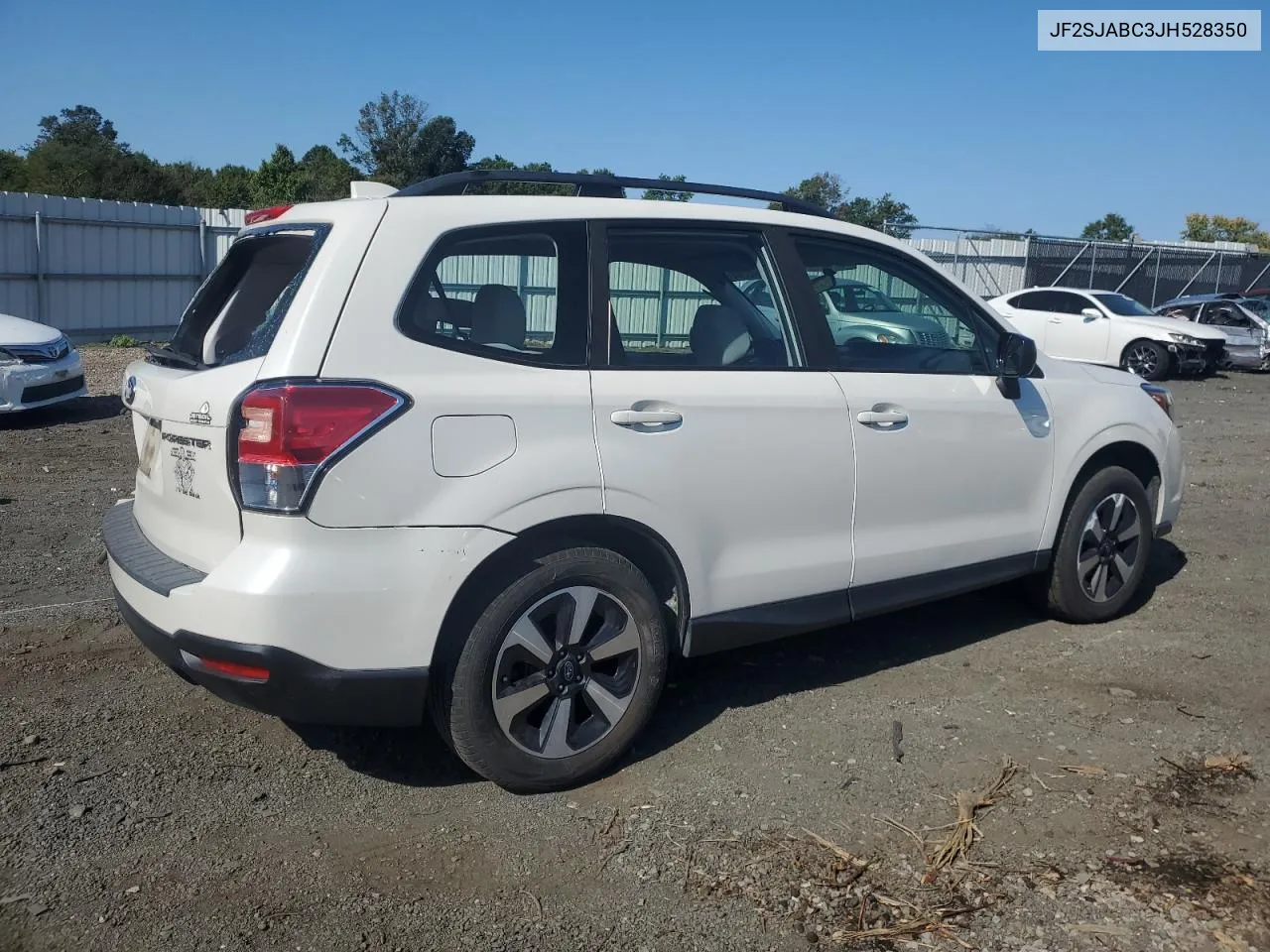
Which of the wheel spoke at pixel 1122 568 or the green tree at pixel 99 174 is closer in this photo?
the wheel spoke at pixel 1122 568

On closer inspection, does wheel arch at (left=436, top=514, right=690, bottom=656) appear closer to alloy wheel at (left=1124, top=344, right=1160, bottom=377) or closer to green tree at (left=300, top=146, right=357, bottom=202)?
alloy wheel at (left=1124, top=344, right=1160, bottom=377)

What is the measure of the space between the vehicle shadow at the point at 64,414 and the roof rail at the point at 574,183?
7.98 meters

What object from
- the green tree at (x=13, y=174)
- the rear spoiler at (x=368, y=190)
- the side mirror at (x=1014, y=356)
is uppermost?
the green tree at (x=13, y=174)

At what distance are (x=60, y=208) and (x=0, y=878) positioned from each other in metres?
18.1

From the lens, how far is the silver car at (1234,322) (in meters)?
21.2

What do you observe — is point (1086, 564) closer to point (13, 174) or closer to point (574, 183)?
point (574, 183)

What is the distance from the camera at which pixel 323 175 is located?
41.7m

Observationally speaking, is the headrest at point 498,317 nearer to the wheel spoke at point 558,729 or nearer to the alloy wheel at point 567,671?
the alloy wheel at point 567,671

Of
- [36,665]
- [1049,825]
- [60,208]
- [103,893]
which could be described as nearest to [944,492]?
[1049,825]

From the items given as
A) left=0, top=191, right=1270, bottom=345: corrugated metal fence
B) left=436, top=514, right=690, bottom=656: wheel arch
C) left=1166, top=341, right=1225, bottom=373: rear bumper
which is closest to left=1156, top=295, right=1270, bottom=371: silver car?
left=1166, top=341, right=1225, bottom=373: rear bumper

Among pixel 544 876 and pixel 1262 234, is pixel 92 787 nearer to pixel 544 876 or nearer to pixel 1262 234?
pixel 544 876

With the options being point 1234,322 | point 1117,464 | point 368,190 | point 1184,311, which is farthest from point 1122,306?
point 368,190

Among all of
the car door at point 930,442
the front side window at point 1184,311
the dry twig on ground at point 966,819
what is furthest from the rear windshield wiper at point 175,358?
the front side window at point 1184,311

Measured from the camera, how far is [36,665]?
4625 mm
